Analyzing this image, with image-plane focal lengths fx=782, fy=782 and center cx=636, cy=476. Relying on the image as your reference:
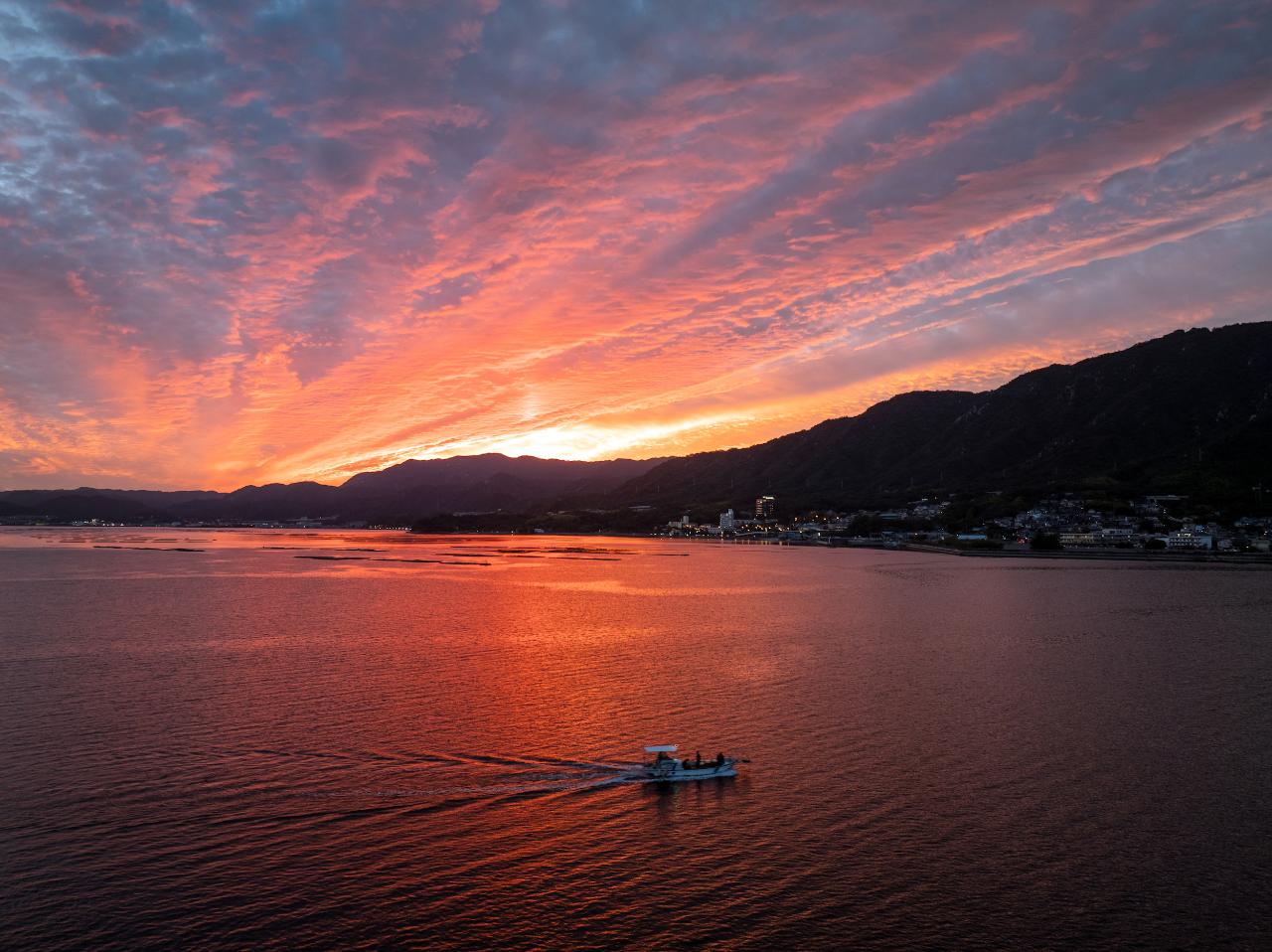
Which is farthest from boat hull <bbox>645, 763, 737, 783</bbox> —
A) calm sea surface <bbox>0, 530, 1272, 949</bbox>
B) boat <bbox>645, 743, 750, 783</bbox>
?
calm sea surface <bbox>0, 530, 1272, 949</bbox>

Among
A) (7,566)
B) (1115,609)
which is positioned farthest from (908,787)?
(7,566)

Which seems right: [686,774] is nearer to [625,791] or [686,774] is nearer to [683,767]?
[683,767]

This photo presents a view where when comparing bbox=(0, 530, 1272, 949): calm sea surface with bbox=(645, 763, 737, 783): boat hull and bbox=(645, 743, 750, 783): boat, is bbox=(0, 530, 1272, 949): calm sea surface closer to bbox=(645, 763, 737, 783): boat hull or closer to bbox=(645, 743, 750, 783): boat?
bbox=(645, 763, 737, 783): boat hull

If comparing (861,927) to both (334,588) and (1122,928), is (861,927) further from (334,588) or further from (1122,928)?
(334,588)

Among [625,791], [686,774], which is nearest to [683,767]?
[686,774]

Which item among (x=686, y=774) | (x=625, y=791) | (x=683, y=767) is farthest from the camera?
(x=683, y=767)

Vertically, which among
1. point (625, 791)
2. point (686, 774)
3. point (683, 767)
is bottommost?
point (625, 791)
